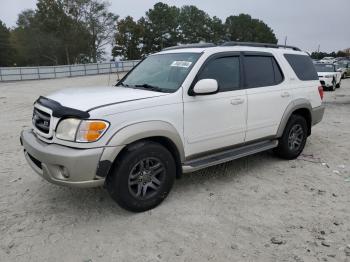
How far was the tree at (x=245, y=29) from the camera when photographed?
94125 millimetres

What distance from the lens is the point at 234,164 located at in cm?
551

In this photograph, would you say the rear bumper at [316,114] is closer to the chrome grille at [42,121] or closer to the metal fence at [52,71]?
the chrome grille at [42,121]

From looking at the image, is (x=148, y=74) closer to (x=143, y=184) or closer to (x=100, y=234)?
(x=143, y=184)

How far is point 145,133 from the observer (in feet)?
12.0

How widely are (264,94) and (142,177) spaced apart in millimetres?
2247

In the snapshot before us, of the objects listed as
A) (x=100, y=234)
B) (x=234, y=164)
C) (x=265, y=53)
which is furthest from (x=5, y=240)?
(x=265, y=53)

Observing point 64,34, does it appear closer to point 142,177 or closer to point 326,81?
point 326,81

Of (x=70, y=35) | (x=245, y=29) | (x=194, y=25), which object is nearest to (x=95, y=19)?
(x=70, y=35)

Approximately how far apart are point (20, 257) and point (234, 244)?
197 centimetres

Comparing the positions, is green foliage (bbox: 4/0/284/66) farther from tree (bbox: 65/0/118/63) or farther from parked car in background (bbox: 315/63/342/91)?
parked car in background (bbox: 315/63/342/91)

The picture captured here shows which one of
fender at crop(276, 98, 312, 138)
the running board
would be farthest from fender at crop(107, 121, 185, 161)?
fender at crop(276, 98, 312, 138)

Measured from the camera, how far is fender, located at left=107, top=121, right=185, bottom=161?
11.5 feet

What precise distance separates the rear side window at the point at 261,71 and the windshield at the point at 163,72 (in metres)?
0.89

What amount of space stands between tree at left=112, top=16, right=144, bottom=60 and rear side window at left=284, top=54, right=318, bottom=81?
60.1 meters
